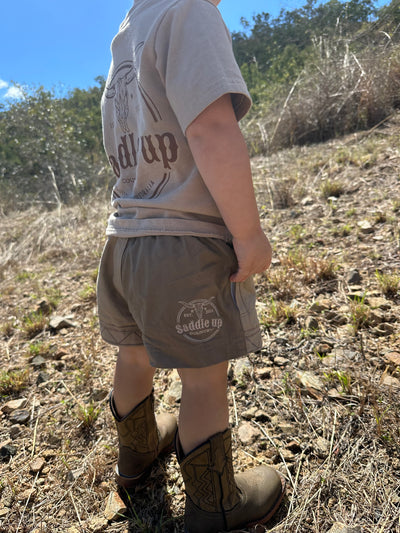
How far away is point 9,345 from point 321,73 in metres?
5.04

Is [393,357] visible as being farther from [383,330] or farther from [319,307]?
[319,307]

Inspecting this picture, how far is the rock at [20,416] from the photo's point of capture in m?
1.70

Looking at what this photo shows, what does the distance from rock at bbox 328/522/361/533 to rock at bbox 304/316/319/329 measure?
95 centimetres

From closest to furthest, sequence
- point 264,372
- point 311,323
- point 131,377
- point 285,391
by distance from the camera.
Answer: point 131,377 → point 285,391 → point 264,372 → point 311,323

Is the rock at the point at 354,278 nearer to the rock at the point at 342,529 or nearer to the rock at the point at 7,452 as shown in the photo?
the rock at the point at 342,529

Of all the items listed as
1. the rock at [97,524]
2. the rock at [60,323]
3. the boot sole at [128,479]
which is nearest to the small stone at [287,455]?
the boot sole at [128,479]

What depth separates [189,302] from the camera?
95cm

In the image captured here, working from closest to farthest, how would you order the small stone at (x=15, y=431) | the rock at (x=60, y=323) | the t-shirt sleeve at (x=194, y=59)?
the t-shirt sleeve at (x=194, y=59) → the small stone at (x=15, y=431) → the rock at (x=60, y=323)

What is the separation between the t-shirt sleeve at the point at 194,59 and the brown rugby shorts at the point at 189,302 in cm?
33

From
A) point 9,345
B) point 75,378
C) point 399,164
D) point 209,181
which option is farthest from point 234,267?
point 399,164

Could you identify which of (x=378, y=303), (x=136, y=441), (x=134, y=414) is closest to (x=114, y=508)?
(x=136, y=441)

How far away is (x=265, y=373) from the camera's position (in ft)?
5.57

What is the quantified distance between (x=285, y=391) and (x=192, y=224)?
A: 953 mm

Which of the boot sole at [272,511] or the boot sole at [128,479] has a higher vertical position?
the boot sole at [128,479]
